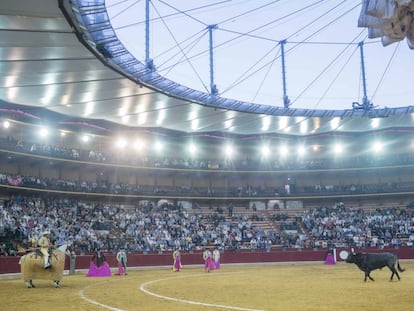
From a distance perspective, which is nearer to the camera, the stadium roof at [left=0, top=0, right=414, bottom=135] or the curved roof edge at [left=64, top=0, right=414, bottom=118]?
the curved roof edge at [left=64, top=0, right=414, bottom=118]

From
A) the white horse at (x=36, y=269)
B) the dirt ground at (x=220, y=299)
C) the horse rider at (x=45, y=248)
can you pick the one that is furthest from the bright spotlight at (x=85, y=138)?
the dirt ground at (x=220, y=299)

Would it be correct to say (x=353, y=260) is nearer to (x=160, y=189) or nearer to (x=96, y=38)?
(x=96, y=38)

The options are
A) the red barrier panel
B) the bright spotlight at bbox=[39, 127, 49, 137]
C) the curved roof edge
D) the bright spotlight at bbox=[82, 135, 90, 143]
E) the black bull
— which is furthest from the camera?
the bright spotlight at bbox=[82, 135, 90, 143]

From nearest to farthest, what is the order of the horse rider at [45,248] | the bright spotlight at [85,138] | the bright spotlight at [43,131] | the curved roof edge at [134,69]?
the horse rider at [45,248] < the curved roof edge at [134,69] < the bright spotlight at [43,131] < the bright spotlight at [85,138]

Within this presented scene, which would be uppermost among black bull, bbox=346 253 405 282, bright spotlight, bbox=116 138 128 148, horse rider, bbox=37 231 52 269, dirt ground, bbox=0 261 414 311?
bright spotlight, bbox=116 138 128 148

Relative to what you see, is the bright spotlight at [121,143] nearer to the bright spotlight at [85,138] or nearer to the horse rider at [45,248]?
the bright spotlight at [85,138]

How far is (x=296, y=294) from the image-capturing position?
46.1 feet

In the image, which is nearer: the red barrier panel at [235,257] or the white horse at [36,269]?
the white horse at [36,269]

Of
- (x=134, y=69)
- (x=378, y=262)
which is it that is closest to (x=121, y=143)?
(x=134, y=69)

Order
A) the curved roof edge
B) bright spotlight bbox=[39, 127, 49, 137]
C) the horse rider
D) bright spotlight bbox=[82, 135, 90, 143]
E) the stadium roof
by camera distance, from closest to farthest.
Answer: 1. the horse rider
2. the curved roof edge
3. the stadium roof
4. bright spotlight bbox=[39, 127, 49, 137]
5. bright spotlight bbox=[82, 135, 90, 143]

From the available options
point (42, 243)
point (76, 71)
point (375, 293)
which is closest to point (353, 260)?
point (375, 293)

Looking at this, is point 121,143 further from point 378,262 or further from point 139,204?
point 378,262

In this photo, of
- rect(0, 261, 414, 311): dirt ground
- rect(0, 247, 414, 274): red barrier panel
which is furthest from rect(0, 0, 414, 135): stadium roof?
rect(0, 247, 414, 274): red barrier panel

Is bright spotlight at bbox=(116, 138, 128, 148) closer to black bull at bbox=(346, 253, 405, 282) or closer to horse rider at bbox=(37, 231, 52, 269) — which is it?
horse rider at bbox=(37, 231, 52, 269)
